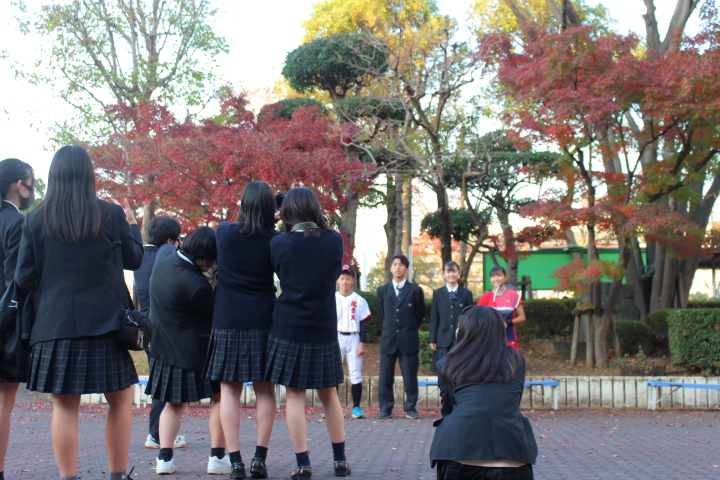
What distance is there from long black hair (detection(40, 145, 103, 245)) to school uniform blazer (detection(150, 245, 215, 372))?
0.92m

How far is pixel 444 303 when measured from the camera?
8273 millimetres

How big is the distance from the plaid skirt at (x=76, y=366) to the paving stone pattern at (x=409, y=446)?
1122mm

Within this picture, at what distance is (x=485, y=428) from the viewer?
114 inches

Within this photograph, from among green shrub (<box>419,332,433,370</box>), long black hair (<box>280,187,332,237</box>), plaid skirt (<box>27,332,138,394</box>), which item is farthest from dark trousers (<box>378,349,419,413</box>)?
plaid skirt (<box>27,332,138,394</box>)

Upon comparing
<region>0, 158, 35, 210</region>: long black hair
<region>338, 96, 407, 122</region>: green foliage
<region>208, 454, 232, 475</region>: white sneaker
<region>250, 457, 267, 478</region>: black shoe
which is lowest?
<region>208, 454, 232, 475</region>: white sneaker

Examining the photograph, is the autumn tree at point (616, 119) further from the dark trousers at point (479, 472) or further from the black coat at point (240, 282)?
the dark trousers at point (479, 472)

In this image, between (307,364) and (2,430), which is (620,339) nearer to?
(307,364)

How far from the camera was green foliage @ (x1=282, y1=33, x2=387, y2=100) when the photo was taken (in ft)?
49.4

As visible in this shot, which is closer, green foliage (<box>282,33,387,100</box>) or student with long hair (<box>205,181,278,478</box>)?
student with long hair (<box>205,181,278,478</box>)

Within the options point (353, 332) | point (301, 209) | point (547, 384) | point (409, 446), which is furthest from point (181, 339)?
point (547, 384)

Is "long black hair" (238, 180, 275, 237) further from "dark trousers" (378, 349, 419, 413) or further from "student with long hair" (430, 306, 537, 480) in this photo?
"dark trousers" (378, 349, 419, 413)

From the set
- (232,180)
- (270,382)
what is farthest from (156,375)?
(232,180)

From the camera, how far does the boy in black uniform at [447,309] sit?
8.09 m

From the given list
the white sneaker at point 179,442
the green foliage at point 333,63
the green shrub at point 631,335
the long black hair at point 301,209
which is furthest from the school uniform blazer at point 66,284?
the green foliage at point 333,63
